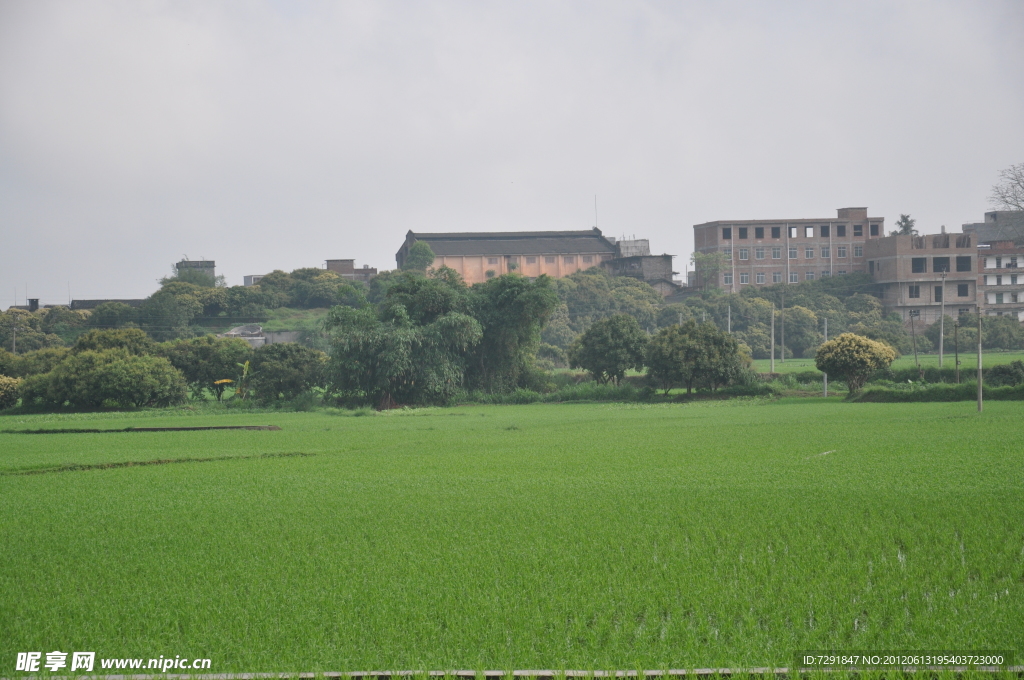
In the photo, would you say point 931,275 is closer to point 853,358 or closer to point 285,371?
point 853,358

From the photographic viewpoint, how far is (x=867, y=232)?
314ft

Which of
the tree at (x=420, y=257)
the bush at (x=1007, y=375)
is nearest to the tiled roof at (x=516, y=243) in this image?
the tree at (x=420, y=257)

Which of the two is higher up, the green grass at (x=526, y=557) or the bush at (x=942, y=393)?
the bush at (x=942, y=393)

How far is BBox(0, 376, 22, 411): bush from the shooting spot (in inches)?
1574

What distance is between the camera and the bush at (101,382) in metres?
38.7

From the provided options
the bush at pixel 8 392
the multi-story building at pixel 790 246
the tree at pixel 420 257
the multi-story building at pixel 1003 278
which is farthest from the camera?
the multi-story building at pixel 790 246

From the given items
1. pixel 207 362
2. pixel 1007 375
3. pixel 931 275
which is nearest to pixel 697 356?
pixel 1007 375

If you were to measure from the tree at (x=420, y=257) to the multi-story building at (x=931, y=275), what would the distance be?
4718cm

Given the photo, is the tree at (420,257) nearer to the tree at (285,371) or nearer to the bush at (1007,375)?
the tree at (285,371)

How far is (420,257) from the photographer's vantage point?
91.8 metres

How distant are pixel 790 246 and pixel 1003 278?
21669 mm

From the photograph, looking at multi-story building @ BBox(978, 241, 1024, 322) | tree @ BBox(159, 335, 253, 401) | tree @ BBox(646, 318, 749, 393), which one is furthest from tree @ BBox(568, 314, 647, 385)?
multi-story building @ BBox(978, 241, 1024, 322)

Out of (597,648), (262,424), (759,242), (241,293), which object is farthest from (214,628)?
(759,242)

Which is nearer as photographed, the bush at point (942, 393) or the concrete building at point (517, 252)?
the bush at point (942, 393)
